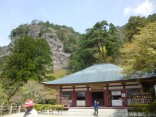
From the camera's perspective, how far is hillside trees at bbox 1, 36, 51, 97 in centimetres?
3309

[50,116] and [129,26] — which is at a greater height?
[129,26]

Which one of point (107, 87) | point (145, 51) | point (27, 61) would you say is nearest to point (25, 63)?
point (27, 61)

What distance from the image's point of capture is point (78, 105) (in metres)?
23.0

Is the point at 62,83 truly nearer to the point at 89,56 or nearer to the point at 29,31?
the point at 89,56

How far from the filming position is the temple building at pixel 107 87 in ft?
64.8

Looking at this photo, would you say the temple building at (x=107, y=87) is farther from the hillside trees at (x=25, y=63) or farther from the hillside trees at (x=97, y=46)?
the hillside trees at (x=97, y=46)

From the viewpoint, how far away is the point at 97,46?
47.9 meters

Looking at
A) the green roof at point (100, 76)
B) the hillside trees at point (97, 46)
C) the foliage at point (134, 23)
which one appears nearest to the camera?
the green roof at point (100, 76)

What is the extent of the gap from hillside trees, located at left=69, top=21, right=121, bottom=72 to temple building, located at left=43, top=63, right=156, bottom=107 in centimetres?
2119

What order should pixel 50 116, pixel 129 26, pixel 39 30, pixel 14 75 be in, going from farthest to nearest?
pixel 39 30 < pixel 129 26 < pixel 14 75 < pixel 50 116

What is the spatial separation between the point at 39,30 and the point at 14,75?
45.7m

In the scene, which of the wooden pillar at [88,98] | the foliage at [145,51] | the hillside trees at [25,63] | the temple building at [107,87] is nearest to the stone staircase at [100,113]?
the temple building at [107,87]

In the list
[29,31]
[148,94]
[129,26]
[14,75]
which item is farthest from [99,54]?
[29,31]

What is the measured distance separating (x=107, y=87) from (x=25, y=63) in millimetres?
17649
